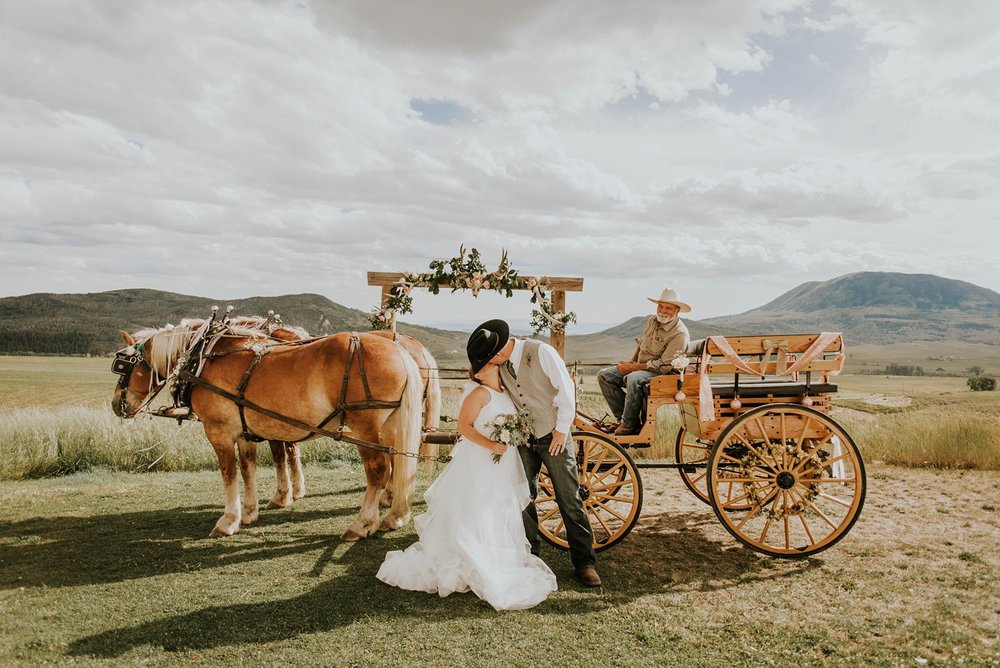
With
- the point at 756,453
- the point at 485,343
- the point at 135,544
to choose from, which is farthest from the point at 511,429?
the point at 135,544

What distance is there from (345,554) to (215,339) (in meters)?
2.77

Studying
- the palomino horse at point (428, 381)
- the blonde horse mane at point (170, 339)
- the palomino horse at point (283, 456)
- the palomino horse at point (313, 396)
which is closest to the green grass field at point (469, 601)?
the palomino horse at point (283, 456)

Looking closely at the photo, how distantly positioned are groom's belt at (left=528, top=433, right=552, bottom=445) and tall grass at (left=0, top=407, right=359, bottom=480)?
255 inches

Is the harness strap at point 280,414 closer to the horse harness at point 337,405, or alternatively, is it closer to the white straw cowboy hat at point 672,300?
the horse harness at point 337,405

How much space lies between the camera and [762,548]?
539 centimetres

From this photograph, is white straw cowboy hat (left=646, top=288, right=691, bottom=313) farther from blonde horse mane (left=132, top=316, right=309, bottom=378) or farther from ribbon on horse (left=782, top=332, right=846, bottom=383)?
blonde horse mane (left=132, top=316, right=309, bottom=378)

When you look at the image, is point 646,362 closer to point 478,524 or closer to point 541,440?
point 541,440

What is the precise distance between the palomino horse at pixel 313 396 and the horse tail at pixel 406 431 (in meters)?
0.01

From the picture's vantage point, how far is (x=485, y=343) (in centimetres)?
450

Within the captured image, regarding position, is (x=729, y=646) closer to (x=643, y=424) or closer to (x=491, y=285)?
(x=643, y=424)

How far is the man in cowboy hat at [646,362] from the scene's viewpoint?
19.4 feet

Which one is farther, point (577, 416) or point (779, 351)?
point (577, 416)

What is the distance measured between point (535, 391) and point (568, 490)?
36.0 inches

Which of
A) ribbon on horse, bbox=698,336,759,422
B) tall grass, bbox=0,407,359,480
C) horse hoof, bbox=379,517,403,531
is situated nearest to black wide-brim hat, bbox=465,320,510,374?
ribbon on horse, bbox=698,336,759,422
